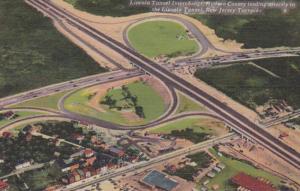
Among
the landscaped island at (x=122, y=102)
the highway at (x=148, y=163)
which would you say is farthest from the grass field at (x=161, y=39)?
the highway at (x=148, y=163)

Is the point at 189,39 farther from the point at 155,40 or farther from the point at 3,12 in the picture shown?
the point at 3,12

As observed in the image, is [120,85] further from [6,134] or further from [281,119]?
[281,119]

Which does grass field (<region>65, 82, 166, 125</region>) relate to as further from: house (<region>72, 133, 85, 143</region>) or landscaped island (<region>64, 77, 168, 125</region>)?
house (<region>72, 133, 85, 143</region>)

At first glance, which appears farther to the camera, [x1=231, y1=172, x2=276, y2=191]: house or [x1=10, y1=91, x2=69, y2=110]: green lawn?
[x1=10, y1=91, x2=69, y2=110]: green lawn

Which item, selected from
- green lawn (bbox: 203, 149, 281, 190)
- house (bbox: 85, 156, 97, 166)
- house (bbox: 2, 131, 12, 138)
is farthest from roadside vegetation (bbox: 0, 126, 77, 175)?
green lawn (bbox: 203, 149, 281, 190)

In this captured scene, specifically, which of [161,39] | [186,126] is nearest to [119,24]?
[161,39]
